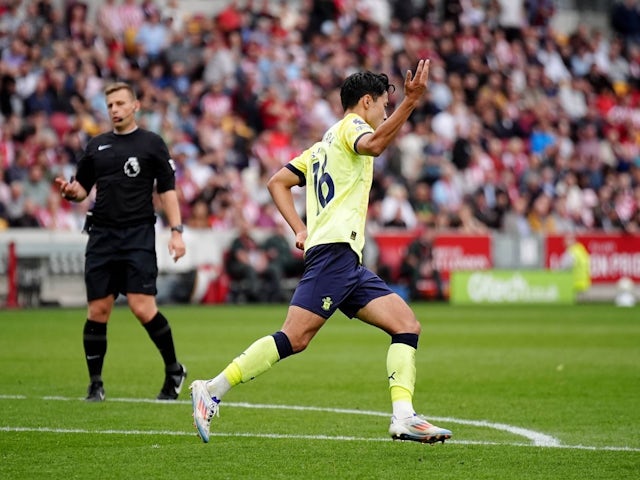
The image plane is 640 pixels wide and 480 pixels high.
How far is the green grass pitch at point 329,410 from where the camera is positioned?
738cm

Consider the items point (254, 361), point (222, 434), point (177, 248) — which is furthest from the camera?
point (177, 248)

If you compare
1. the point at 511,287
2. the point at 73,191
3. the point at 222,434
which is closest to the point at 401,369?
the point at 222,434

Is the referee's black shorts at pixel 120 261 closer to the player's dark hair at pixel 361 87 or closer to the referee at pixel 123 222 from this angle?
the referee at pixel 123 222

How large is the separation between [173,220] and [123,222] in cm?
41

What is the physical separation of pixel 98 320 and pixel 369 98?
12.4ft

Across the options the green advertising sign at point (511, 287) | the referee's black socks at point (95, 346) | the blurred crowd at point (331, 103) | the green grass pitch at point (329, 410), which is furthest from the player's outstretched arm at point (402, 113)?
the green advertising sign at point (511, 287)

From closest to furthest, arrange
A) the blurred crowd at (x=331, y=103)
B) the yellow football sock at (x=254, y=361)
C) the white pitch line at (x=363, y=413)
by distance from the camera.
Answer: the yellow football sock at (x=254, y=361) < the white pitch line at (x=363, y=413) < the blurred crowd at (x=331, y=103)

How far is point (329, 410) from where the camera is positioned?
1020 cm

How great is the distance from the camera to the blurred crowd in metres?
25.7

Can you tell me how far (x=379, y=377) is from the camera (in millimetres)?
13055

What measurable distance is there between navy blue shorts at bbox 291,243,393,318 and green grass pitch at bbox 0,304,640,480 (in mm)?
915

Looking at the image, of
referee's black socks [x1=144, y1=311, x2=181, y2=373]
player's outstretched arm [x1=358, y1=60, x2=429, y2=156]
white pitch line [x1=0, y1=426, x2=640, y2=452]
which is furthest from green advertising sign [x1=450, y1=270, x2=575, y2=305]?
player's outstretched arm [x1=358, y1=60, x2=429, y2=156]

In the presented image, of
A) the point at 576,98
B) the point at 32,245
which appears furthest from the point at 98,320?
the point at 576,98

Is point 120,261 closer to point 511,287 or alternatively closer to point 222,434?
point 222,434
